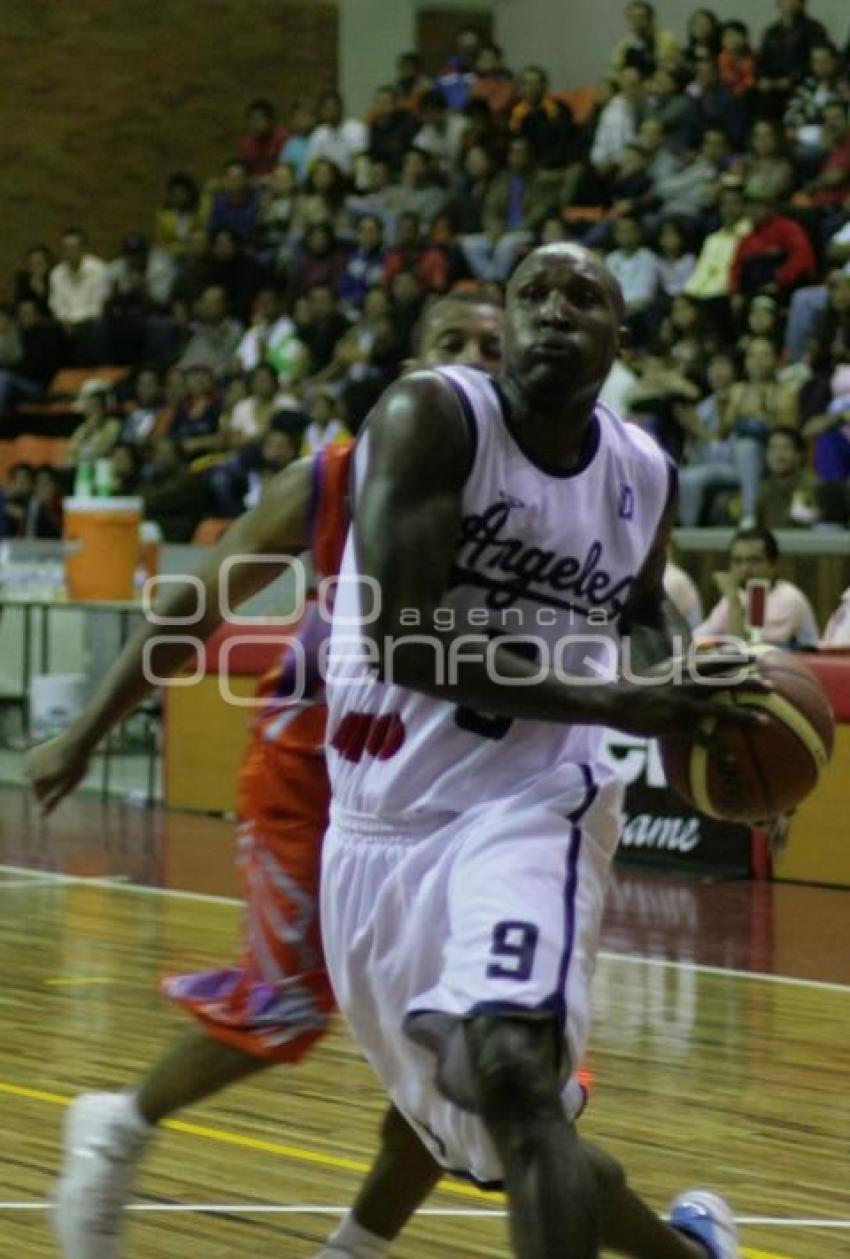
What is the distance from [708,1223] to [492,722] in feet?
3.07

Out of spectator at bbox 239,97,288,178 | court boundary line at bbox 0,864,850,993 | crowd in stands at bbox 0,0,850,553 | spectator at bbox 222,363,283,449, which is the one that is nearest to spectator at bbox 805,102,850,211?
crowd in stands at bbox 0,0,850,553

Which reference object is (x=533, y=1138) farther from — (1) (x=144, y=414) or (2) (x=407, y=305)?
(1) (x=144, y=414)

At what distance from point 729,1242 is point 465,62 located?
16.6 meters

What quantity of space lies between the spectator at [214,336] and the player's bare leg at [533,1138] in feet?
48.8

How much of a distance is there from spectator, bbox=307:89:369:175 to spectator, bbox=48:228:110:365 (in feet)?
6.26

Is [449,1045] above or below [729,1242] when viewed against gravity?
above

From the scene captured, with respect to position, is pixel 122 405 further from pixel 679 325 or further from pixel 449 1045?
pixel 449 1045

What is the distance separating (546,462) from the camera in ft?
11.8

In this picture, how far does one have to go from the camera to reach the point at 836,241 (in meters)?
14.2

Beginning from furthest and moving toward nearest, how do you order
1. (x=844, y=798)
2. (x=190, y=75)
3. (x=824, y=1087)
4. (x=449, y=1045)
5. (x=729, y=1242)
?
(x=190, y=75)
(x=844, y=798)
(x=824, y=1087)
(x=729, y=1242)
(x=449, y=1045)

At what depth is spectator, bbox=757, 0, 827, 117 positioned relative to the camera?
52.6 feet

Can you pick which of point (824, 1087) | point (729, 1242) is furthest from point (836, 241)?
point (729, 1242)

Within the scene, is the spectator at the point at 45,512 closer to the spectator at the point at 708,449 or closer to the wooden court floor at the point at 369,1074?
the spectator at the point at 708,449

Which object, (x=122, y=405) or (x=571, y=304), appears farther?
(x=122, y=405)
